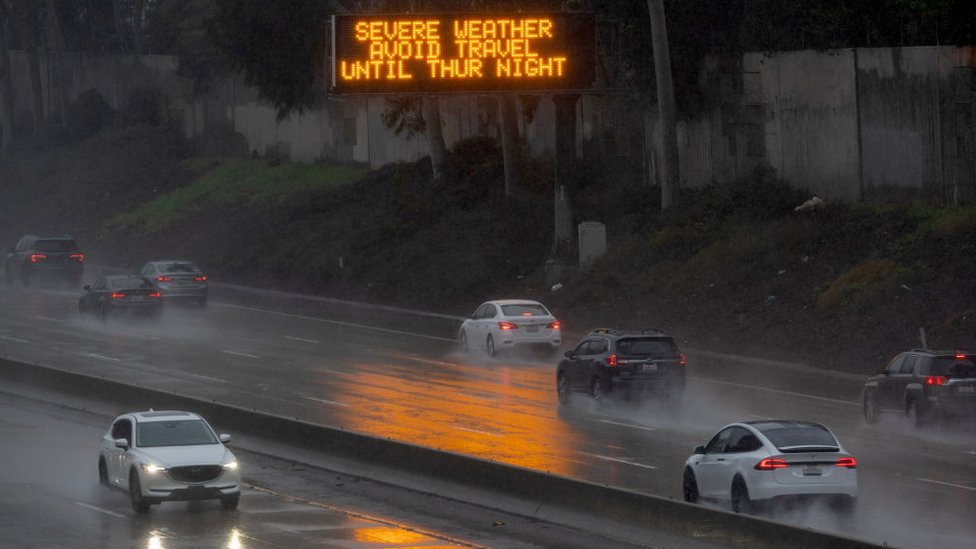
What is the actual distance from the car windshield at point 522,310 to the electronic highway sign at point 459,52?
6214 millimetres

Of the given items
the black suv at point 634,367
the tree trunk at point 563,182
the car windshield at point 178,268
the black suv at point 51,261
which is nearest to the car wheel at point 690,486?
the black suv at point 634,367

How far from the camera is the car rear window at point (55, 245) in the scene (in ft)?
203

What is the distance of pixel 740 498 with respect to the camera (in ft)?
68.2

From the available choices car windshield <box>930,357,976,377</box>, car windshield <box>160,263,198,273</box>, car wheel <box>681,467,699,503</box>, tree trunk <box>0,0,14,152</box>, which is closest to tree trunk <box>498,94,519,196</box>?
car windshield <box>160,263,198,273</box>

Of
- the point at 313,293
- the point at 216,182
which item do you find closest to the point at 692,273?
the point at 313,293

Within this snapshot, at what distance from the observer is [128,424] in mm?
24359

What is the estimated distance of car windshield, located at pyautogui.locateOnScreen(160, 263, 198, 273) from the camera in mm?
54906

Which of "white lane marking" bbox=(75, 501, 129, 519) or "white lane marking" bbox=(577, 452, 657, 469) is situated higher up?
"white lane marking" bbox=(75, 501, 129, 519)

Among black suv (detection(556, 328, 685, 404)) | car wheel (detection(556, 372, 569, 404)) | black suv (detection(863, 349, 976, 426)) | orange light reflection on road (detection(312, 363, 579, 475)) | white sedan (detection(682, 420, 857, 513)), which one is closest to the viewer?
white sedan (detection(682, 420, 857, 513))

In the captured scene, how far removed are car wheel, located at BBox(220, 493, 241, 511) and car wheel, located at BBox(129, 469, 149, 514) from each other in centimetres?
107

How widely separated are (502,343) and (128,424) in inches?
732

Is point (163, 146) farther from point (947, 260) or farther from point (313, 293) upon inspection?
point (947, 260)

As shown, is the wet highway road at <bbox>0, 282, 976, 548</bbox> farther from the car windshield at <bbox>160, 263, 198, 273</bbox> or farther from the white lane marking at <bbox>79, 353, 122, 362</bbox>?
the car windshield at <bbox>160, 263, 198, 273</bbox>

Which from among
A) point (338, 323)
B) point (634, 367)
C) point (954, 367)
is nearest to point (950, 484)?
point (954, 367)
